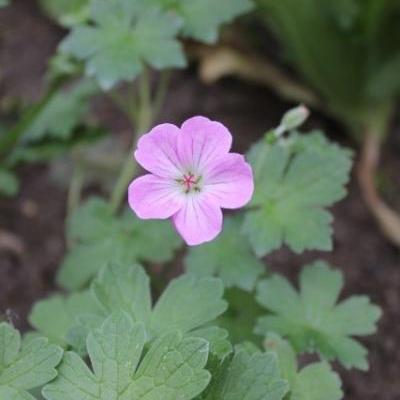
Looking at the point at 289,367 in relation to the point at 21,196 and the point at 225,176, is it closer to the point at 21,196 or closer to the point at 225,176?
the point at 225,176

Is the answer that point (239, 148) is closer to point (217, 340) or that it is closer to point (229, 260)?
point (229, 260)

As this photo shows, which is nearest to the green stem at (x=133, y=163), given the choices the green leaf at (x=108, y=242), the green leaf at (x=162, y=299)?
the green leaf at (x=108, y=242)

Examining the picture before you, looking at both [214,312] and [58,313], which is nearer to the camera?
[214,312]

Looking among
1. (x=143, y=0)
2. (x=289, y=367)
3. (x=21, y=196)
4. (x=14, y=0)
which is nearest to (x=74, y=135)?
(x=21, y=196)

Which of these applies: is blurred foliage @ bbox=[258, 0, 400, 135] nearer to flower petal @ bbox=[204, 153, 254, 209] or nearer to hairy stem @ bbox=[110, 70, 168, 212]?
hairy stem @ bbox=[110, 70, 168, 212]

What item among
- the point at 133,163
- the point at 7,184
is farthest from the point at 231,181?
the point at 7,184

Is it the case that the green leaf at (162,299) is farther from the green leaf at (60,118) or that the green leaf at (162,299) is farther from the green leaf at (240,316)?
the green leaf at (60,118)

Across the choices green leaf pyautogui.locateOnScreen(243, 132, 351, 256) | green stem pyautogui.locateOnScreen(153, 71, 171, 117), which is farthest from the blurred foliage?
green leaf pyautogui.locateOnScreen(243, 132, 351, 256)
